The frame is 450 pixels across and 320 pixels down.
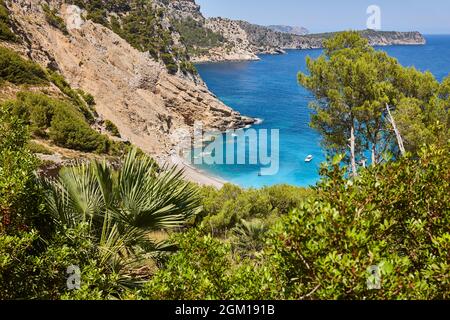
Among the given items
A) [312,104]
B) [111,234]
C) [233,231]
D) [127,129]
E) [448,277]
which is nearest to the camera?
[448,277]

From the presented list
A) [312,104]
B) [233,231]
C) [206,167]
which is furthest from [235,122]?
[233,231]

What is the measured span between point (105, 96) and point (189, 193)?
1059 inches

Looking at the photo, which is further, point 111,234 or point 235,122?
point 235,122

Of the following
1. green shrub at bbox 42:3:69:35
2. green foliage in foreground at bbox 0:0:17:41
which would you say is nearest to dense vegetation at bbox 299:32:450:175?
green foliage in foreground at bbox 0:0:17:41

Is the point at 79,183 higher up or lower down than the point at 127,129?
higher up

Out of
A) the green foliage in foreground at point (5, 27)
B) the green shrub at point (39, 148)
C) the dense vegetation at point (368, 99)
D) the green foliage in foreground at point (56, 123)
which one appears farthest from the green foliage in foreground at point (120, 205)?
the green foliage in foreground at point (5, 27)

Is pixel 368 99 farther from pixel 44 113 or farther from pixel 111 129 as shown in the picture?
pixel 111 129

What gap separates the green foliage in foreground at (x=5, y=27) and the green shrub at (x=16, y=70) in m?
2.61

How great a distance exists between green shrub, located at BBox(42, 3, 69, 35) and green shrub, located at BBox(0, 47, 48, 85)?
34.8 ft

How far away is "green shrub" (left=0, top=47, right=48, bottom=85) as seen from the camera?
1983 cm

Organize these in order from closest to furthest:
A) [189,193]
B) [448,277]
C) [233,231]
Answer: [448,277] → [189,193] → [233,231]
